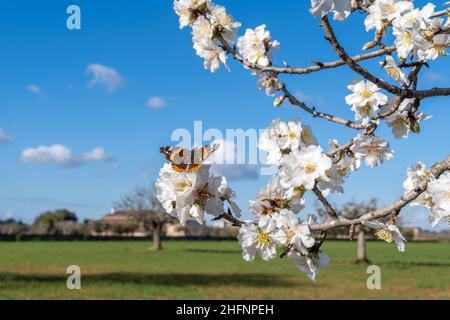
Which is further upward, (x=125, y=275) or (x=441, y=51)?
(x=441, y=51)

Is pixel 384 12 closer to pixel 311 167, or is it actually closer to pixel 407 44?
pixel 407 44

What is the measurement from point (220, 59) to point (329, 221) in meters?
1.23

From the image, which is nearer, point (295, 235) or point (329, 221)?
point (295, 235)

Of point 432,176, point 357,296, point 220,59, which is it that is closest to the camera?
point 432,176

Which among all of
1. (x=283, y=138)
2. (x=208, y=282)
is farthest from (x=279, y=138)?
(x=208, y=282)

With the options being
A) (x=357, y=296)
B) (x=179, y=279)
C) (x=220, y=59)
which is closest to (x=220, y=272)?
(x=179, y=279)

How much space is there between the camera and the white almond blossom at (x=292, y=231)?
2223 millimetres

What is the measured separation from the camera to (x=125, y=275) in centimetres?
2425

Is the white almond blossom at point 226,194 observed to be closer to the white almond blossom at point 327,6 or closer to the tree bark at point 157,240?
the white almond blossom at point 327,6

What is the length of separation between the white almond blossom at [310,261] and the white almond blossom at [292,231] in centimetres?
11

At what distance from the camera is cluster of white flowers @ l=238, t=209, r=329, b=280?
224cm

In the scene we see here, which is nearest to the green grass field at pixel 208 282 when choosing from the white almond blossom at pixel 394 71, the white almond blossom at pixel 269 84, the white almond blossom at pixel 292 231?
the white almond blossom at pixel 269 84

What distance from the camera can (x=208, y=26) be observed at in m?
3.22

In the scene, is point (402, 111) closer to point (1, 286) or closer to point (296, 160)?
point (296, 160)
